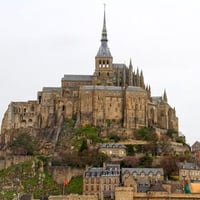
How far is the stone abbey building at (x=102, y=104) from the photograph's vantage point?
9600cm

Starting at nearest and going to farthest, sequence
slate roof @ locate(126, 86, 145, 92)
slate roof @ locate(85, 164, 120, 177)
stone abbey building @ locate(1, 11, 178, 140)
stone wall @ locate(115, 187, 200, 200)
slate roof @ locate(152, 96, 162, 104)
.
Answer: stone wall @ locate(115, 187, 200, 200)
slate roof @ locate(85, 164, 120, 177)
stone abbey building @ locate(1, 11, 178, 140)
slate roof @ locate(126, 86, 145, 92)
slate roof @ locate(152, 96, 162, 104)

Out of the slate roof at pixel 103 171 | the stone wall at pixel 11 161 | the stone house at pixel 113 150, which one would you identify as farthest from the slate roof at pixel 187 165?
the stone wall at pixel 11 161

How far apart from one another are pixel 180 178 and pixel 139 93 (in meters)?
21.7

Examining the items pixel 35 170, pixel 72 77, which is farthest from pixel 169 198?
pixel 72 77

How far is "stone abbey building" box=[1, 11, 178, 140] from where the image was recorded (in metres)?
96.0

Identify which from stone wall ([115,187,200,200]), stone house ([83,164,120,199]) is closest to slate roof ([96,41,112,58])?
stone house ([83,164,120,199])

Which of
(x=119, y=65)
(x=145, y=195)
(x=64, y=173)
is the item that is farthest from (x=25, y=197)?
(x=119, y=65)

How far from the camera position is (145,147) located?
8944 cm

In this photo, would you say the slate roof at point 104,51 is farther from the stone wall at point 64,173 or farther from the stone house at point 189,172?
the stone house at point 189,172

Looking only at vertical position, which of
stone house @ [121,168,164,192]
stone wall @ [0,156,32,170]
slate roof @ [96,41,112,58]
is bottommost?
stone house @ [121,168,164,192]

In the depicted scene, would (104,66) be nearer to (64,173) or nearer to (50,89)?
(50,89)

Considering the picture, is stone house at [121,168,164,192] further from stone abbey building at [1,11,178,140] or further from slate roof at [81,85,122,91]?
slate roof at [81,85,122,91]

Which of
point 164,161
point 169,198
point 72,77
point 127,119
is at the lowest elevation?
point 169,198

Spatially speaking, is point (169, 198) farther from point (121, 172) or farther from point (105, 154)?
point (105, 154)
